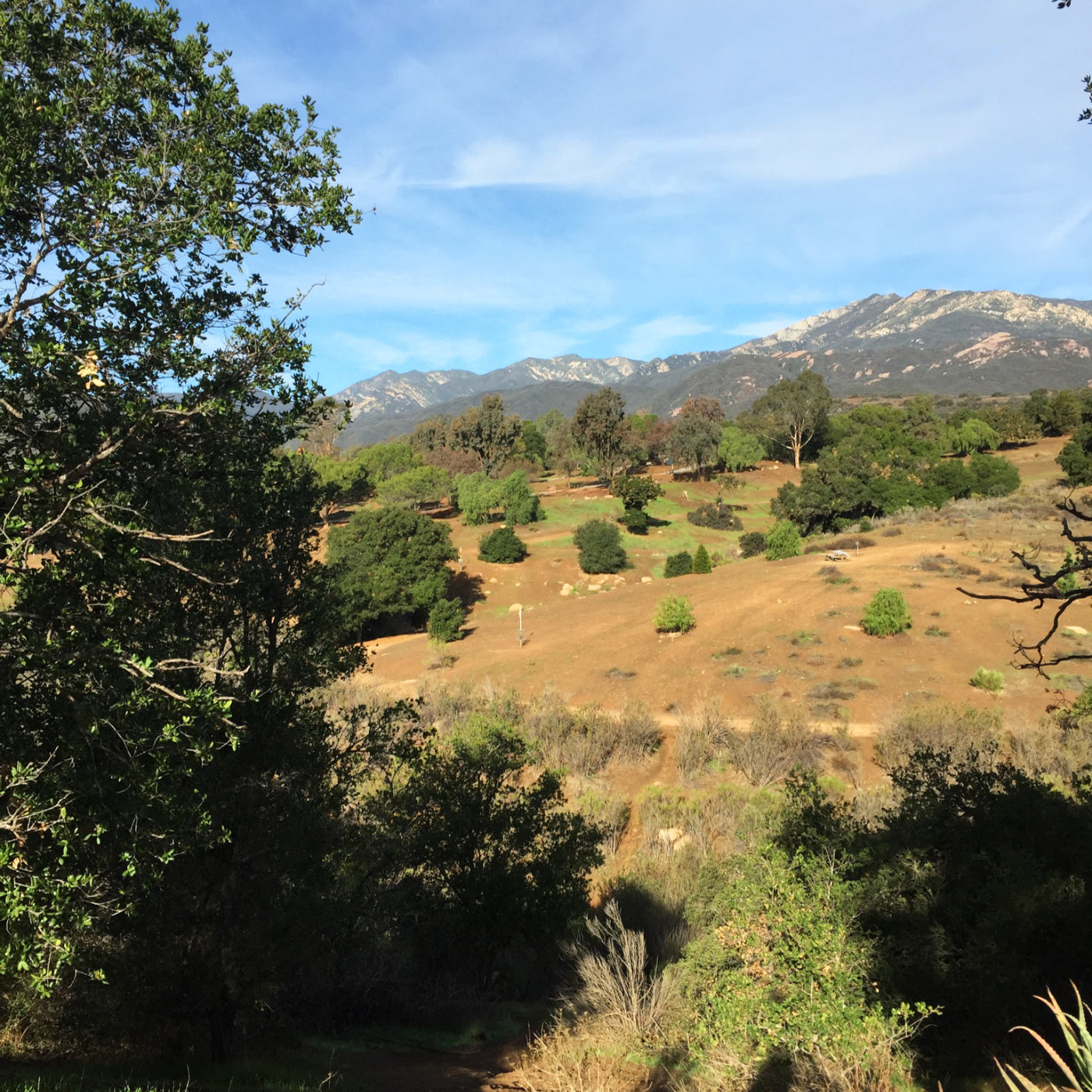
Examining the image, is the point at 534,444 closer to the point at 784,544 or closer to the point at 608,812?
the point at 784,544

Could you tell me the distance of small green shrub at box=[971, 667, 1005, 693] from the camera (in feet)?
67.4

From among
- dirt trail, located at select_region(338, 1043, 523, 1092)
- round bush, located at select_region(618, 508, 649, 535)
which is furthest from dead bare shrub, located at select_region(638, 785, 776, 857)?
round bush, located at select_region(618, 508, 649, 535)

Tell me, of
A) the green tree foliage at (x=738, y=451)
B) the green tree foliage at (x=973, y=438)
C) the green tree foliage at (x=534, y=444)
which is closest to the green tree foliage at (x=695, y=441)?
the green tree foliage at (x=738, y=451)

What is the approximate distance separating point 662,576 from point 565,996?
32463 millimetres

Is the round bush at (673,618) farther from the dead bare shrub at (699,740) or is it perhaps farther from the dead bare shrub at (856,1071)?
the dead bare shrub at (856,1071)

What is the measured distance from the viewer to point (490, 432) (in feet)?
234

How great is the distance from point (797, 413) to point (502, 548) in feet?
128

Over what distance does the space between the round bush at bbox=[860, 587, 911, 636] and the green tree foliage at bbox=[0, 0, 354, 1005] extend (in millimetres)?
21779

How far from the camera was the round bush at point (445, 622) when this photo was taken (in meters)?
33.8

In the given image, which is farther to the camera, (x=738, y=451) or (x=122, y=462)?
(x=738, y=451)

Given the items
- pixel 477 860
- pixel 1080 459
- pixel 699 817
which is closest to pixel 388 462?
pixel 1080 459

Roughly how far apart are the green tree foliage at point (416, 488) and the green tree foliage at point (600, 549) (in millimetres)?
20290

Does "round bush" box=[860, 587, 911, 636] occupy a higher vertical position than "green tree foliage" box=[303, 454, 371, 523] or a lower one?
lower

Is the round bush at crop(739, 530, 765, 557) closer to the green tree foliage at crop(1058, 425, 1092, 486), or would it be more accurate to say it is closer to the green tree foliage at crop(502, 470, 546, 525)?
the green tree foliage at crop(502, 470, 546, 525)
